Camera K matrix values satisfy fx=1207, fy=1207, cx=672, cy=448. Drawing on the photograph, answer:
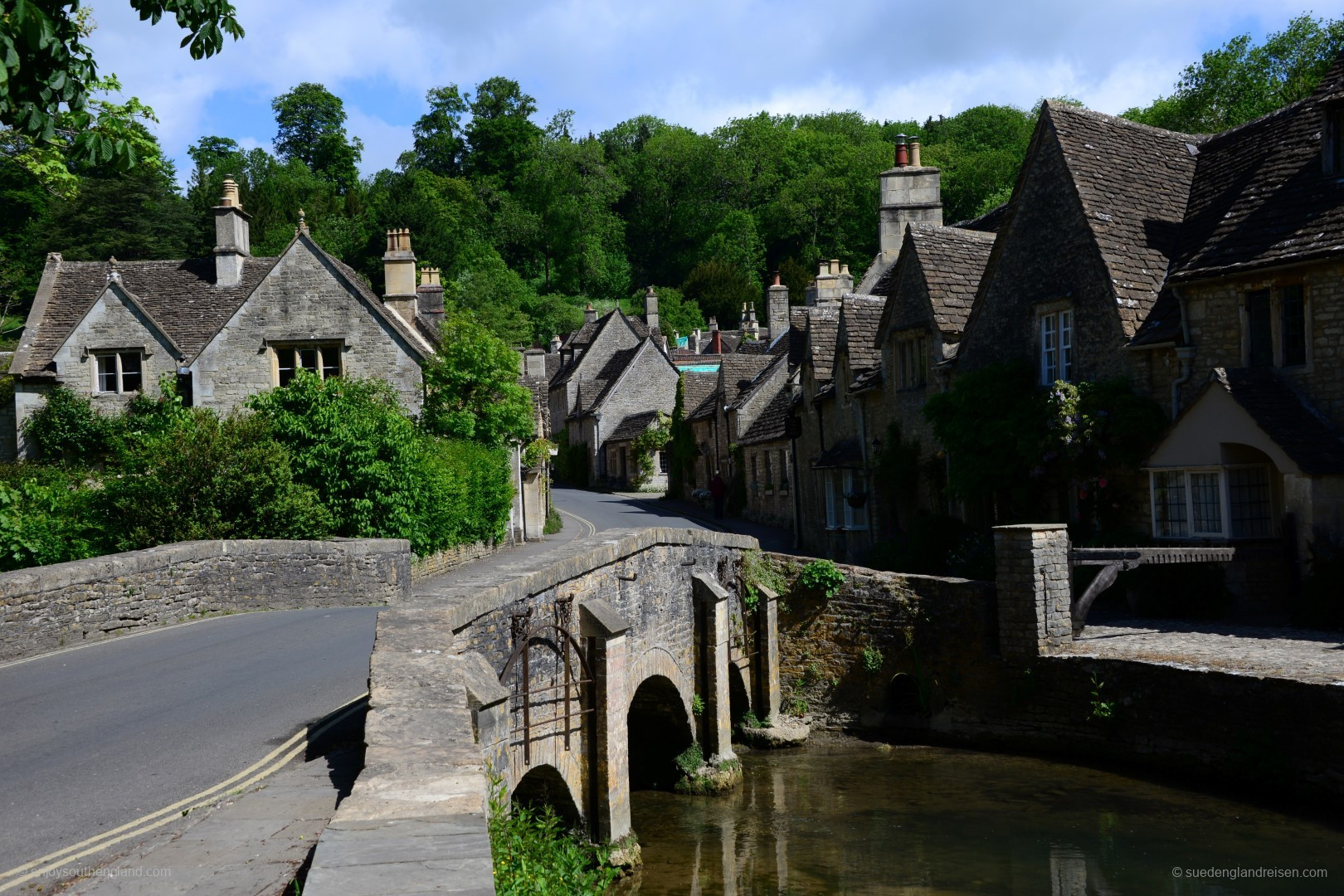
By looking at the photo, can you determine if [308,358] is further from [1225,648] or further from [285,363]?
[1225,648]

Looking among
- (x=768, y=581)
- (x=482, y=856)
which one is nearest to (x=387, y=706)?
(x=482, y=856)

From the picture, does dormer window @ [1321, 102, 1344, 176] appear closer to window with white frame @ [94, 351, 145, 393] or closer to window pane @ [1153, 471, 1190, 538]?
window pane @ [1153, 471, 1190, 538]

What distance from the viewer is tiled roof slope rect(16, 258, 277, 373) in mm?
33812

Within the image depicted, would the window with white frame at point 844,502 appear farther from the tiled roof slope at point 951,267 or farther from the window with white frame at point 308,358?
the window with white frame at point 308,358

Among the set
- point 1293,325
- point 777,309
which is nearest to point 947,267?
point 1293,325

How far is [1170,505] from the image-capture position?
20.0 metres

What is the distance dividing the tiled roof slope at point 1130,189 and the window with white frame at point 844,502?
10319 millimetres

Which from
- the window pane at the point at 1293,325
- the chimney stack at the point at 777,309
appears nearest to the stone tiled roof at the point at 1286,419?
the window pane at the point at 1293,325

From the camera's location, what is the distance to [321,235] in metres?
79.8

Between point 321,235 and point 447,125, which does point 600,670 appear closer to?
point 321,235

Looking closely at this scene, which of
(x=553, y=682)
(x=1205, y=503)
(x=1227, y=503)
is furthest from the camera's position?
(x=1205, y=503)

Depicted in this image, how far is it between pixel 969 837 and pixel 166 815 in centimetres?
988

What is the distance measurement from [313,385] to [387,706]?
62.4 ft

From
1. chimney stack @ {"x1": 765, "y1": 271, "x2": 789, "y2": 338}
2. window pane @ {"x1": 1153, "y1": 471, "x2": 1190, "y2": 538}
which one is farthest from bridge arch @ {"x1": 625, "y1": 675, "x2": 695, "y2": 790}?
chimney stack @ {"x1": 765, "y1": 271, "x2": 789, "y2": 338}
